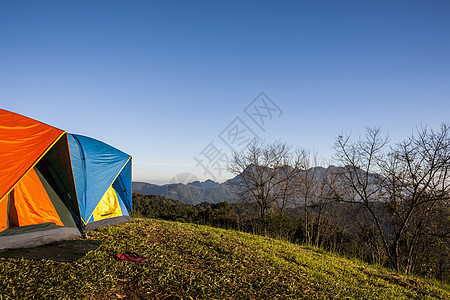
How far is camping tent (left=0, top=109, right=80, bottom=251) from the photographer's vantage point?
163 inches

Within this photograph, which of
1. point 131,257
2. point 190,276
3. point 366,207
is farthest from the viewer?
point 366,207

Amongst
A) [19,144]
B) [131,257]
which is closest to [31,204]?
[19,144]

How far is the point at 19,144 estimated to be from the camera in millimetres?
4219

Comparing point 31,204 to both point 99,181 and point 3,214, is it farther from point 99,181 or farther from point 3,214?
point 99,181

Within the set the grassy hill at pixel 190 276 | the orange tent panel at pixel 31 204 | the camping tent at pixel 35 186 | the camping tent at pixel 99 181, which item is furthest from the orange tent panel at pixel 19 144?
the grassy hill at pixel 190 276

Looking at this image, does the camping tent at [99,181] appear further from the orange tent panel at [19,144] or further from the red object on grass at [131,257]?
the red object on grass at [131,257]

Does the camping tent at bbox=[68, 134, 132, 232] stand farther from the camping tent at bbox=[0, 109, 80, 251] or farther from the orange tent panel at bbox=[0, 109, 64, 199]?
the orange tent panel at bbox=[0, 109, 64, 199]

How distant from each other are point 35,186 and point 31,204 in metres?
0.42

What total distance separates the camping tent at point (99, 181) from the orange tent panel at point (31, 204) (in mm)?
833

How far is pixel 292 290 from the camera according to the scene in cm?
379

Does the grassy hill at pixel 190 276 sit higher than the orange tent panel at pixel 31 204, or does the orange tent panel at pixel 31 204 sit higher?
the orange tent panel at pixel 31 204

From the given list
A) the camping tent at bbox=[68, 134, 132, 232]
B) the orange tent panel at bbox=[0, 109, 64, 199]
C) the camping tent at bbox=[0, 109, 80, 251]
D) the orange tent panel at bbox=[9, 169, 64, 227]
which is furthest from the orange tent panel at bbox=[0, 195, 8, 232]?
the orange tent panel at bbox=[0, 109, 64, 199]

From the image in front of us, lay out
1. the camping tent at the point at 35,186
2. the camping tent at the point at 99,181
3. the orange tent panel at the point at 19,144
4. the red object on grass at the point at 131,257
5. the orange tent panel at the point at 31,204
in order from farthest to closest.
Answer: the camping tent at the point at 99,181 < the orange tent panel at the point at 31,204 < the red object on grass at the point at 131,257 < the camping tent at the point at 35,186 < the orange tent panel at the point at 19,144

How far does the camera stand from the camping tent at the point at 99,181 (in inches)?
218
